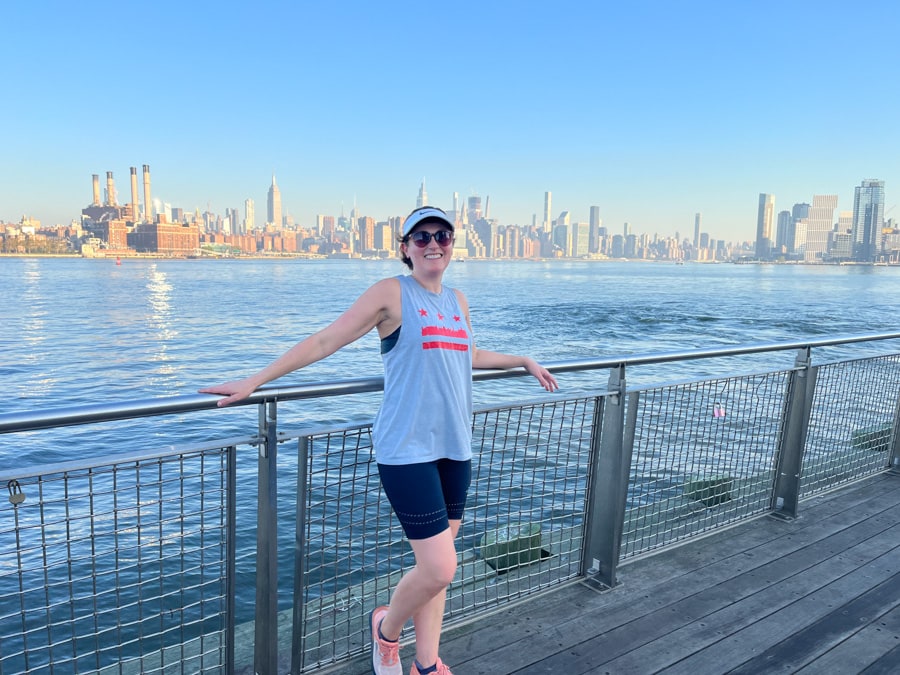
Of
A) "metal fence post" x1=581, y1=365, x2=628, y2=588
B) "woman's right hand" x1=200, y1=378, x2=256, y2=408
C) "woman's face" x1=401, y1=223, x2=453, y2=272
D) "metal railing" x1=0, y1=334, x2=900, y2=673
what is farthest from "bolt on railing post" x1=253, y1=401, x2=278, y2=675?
"metal fence post" x1=581, y1=365, x2=628, y2=588

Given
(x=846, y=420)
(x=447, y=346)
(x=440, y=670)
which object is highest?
(x=447, y=346)

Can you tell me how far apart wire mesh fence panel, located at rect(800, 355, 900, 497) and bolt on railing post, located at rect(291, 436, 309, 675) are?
11.7 feet

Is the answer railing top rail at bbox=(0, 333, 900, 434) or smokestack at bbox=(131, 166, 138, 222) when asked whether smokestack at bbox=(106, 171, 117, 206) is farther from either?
railing top rail at bbox=(0, 333, 900, 434)

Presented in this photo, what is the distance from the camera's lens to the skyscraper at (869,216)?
170750 mm

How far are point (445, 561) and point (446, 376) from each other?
62 centimetres

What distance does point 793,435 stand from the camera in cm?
441

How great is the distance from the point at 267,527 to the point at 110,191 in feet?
703

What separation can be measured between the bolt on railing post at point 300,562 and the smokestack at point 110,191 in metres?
205

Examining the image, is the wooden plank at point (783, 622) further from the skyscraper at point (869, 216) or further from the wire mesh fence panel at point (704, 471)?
the skyscraper at point (869, 216)

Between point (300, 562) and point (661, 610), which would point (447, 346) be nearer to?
point (300, 562)

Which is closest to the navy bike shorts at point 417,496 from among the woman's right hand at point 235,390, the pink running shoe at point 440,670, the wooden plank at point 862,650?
the woman's right hand at point 235,390

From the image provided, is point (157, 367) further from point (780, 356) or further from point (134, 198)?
point (134, 198)

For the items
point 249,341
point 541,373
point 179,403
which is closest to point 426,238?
point 541,373

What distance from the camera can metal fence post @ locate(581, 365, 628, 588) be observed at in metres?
3.36
